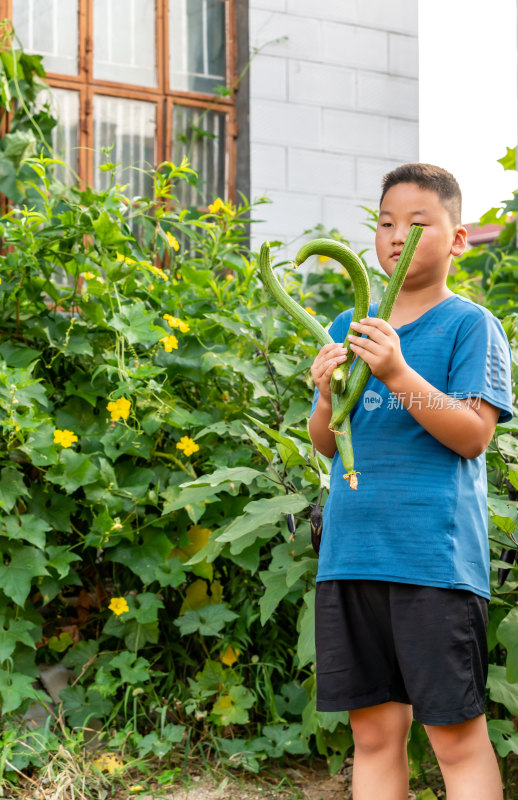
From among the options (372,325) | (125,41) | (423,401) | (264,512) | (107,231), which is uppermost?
(125,41)

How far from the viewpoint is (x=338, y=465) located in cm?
166

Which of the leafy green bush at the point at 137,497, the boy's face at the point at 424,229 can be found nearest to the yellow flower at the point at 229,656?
the leafy green bush at the point at 137,497

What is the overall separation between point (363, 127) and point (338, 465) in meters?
3.00

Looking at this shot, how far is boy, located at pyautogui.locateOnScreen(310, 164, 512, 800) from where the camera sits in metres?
1.47

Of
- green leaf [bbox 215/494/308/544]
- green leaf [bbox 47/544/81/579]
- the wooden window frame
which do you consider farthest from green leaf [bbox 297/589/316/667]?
the wooden window frame

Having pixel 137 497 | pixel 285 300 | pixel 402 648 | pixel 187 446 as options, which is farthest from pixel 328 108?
pixel 402 648

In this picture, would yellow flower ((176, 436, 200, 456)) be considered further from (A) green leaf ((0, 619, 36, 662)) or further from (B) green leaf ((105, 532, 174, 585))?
(A) green leaf ((0, 619, 36, 662))

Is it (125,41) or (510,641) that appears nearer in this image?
(510,641)

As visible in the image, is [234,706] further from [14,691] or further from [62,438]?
[62,438]

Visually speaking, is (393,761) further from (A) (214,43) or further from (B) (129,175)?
(A) (214,43)

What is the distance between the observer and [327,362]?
1467mm

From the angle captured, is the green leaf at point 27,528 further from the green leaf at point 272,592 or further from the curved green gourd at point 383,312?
the curved green gourd at point 383,312

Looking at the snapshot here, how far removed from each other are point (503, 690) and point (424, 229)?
0.93m

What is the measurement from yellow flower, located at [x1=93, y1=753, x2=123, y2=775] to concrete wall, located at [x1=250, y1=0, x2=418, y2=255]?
2.26m
